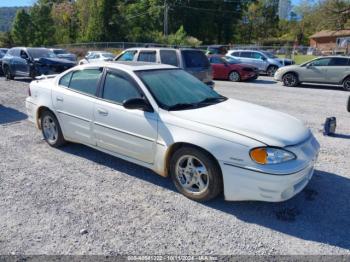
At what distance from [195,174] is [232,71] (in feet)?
47.1

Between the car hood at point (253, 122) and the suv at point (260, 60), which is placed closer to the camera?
the car hood at point (253, 122)

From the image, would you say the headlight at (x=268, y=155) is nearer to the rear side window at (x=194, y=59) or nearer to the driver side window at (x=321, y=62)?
the rear side window at (x=194, y=59)

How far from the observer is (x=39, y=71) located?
14.8 meters

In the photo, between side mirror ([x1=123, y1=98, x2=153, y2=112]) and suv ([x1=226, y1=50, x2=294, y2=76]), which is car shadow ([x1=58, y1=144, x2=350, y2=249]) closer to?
side mirror ([x1=123, y1=98, x2=153, y2=112])

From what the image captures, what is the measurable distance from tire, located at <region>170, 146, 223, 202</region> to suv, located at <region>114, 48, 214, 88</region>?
6.67 metres

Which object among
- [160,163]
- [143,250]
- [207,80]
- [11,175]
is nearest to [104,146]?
[160,163]

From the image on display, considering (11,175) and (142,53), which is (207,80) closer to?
(142,53)

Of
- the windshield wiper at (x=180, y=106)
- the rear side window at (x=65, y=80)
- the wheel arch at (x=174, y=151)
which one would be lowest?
the wheel arch at (x=174, y=151)

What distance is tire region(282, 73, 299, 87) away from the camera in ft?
51.0

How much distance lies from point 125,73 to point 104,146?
108 centimetres

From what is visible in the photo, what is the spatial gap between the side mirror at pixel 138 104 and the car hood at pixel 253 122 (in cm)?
36

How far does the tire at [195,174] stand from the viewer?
3.74 metres

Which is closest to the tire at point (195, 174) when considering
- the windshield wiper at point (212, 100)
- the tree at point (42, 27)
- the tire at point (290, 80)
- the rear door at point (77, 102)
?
the windshield wiper at point (212, 100)

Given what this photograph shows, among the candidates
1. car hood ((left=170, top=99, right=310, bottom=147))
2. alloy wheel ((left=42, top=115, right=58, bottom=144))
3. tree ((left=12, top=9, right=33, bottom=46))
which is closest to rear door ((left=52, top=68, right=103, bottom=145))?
alloy wheel ((left=42, top=115, right=58, bottom=144))
